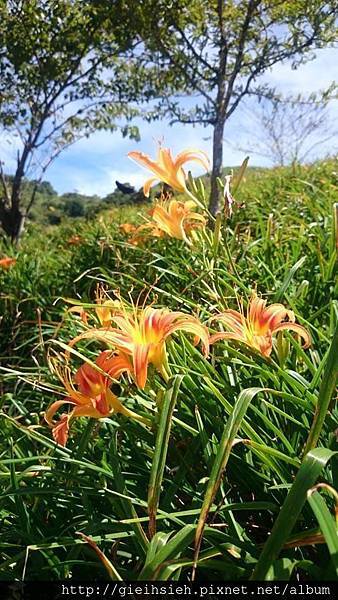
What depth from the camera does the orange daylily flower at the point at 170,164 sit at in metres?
1.28

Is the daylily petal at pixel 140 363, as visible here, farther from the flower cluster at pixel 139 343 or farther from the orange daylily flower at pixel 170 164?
the orange daylily flower at pixel 170 164

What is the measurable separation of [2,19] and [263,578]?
736cm

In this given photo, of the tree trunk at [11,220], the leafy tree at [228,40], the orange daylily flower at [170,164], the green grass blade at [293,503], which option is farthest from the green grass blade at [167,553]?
the tree trunk at [11,220]

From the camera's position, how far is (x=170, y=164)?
1323mm

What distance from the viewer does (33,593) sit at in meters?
0.95

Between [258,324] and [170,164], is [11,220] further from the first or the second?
[258,324]

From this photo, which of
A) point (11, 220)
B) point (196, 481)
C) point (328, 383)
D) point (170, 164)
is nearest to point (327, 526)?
point (328, 383)

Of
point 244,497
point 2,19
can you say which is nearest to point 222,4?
point 2,19

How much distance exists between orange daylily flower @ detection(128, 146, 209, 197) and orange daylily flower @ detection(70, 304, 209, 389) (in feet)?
1.84

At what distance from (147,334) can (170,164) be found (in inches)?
25.1

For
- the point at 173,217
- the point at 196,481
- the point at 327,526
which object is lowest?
the point at 196,481

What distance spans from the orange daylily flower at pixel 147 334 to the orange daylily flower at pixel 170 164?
561 millimetres

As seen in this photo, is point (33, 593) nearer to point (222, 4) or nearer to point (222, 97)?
point (222, 97)

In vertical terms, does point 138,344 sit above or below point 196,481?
above
